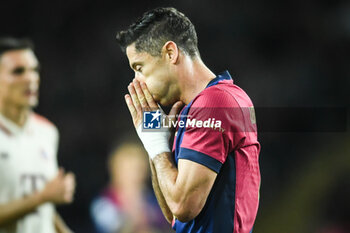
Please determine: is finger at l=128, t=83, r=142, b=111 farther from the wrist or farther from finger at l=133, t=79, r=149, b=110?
the wrist

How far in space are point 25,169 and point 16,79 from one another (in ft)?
1.69

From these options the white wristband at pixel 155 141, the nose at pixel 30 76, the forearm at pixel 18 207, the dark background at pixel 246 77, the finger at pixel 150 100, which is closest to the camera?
the white wristband at pixel 155 141

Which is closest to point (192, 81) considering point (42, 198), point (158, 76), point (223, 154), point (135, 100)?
point (158, 76)

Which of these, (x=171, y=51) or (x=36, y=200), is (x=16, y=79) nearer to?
(x=36, y=200)

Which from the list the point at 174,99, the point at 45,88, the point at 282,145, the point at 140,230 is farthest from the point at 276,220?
the point at 174,99

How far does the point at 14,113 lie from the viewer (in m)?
2.64

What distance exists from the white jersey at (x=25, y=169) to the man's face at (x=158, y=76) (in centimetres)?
112

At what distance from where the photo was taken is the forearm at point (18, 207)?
7.91ft

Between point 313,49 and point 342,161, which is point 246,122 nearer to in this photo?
point 342,161

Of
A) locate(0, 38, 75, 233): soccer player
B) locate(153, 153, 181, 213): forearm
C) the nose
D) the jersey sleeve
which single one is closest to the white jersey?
locate(0, 38, 75, 233): soccer player

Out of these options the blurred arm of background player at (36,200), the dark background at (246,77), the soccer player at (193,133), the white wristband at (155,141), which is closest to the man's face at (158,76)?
the soccer player at (193,133)

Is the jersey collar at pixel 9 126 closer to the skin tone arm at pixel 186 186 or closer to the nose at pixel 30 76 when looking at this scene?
the nose at pixel 30 76

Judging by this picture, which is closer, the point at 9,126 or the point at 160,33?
the point at 160,33

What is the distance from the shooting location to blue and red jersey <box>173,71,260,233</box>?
4.71 ft
